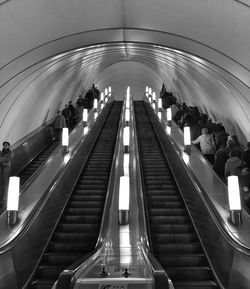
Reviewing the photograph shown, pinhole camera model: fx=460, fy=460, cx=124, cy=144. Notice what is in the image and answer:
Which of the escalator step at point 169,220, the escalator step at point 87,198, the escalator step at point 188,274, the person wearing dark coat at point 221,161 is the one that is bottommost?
the escalator step at point 188,274

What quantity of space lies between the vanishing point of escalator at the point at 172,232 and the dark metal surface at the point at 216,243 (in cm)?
17

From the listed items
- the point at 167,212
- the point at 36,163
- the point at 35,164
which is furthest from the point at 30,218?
the point at 36,163

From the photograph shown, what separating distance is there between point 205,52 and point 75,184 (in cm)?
472

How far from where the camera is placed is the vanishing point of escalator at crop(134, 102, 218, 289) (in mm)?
6609

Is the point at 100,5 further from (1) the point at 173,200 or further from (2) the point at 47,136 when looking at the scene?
(2) the point at 47,136

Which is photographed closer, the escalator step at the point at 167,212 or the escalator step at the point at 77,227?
the escalator step at the point at 77,227

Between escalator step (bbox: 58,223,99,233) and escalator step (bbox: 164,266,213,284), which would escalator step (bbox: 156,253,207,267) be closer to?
escalator step (bbox: 164,266,213,284)

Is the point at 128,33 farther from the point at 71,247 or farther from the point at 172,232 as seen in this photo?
the point at 71,247

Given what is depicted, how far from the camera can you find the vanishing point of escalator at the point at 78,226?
678 centimetres

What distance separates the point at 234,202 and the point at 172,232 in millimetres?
1914

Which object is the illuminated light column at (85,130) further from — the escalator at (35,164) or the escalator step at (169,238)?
the escalator step at (169,238)

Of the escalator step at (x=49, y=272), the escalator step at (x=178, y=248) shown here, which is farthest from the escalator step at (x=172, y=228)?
the escalator step at (x=49, y=272)

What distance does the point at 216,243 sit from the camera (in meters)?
6.59

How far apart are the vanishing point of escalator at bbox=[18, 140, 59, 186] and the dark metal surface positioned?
4457mm
